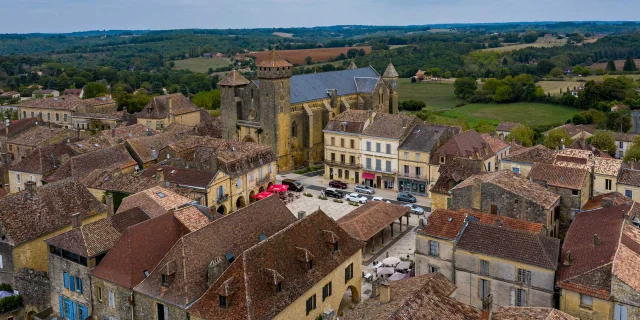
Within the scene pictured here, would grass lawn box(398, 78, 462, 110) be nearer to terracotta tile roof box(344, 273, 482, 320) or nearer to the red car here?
the red car

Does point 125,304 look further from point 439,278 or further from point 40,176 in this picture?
point 40,176

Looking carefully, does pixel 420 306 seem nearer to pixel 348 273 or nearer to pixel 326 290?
pixel 326 290

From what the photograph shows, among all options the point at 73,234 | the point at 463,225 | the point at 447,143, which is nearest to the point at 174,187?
the point at 73,234

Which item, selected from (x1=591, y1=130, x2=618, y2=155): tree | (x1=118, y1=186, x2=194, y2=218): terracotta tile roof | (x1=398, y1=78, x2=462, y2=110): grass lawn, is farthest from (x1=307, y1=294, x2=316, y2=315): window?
(x1=398, y1=78, x2=462, y2=110): grass lawn

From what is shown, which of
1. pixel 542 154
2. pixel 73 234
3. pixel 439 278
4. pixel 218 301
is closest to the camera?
pixel 218 301

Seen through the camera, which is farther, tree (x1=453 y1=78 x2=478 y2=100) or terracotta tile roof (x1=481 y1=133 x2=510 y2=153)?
tree (x1=453 y1=78 x2=478 y2=100)

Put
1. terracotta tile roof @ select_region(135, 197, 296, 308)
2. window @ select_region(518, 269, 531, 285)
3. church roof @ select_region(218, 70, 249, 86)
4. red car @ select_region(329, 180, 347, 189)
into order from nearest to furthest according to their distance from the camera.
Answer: terracotta tile roof @ select_region(135, 197, 296, 308)
window @ select_region(518, 269, 531, 285)
red car @ select_region(329, 180, 347, 189)
church roof @ select_region(218, 70, 249, 86)
